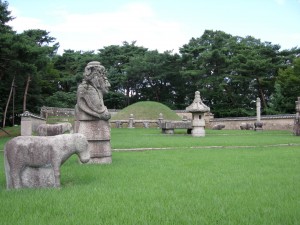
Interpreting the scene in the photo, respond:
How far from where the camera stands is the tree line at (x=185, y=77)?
3975 cm

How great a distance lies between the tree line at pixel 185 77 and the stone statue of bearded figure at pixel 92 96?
82.0 ft

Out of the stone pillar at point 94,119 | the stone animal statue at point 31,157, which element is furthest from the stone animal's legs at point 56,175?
the stone pillar at point 94,119

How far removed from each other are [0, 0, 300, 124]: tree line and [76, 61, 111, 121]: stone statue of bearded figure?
25.0 metres

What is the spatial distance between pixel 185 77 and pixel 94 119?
3943 centimetres

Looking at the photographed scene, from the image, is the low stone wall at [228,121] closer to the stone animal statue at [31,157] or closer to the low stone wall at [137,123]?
the low stone wall at [137,123]

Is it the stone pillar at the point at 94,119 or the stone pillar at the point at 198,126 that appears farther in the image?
the stone pillar at the point at 198,126

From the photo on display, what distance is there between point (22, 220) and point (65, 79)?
44882 mm

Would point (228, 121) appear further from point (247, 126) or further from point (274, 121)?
point (274, 121)

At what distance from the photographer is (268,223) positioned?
13.9 ft

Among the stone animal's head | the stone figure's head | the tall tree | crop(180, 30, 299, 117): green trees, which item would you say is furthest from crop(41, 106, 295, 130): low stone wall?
the stone animal's head

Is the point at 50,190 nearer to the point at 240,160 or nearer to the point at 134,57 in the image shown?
the point at 240,160

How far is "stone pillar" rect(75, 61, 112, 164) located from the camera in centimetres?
1041

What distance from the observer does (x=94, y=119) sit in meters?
10.5

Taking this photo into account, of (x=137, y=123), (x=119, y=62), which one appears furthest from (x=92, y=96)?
(x=119, y=62)
